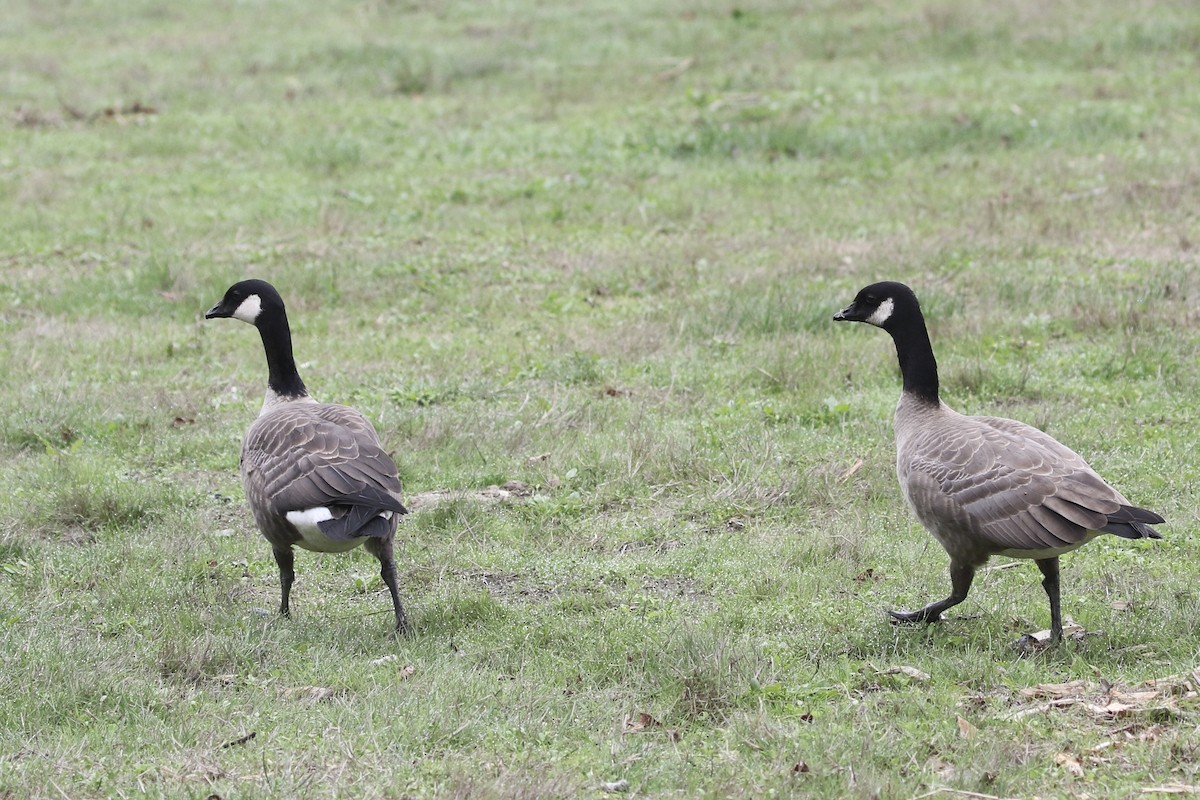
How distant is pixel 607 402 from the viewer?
9.41 metres

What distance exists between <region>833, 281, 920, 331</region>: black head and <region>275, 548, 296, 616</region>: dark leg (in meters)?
3.07

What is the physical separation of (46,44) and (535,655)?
2269 cm

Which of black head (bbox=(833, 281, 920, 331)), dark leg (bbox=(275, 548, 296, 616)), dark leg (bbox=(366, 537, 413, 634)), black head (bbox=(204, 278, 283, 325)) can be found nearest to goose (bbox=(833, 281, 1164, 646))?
black head (bbox=(833, 281, 920, 331))

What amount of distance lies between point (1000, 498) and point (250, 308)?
14.2 feet

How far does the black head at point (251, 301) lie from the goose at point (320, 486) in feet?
2.27

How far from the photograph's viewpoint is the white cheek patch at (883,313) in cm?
689

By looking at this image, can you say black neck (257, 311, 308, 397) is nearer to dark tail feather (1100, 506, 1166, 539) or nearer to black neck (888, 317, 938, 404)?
black neck (888, 317, 938, 404)

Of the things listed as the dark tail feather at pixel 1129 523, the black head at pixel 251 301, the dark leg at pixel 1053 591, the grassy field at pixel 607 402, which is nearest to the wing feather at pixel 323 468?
the grassy field at pixel 607 402

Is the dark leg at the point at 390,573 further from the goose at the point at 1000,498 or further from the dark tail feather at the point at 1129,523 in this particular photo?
the dark tail feather at the point at 1129,523

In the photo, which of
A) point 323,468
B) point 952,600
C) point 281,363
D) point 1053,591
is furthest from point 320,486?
point 1053,591

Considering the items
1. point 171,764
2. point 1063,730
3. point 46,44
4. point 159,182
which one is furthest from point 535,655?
point 46,44

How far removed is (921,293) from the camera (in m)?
11.3

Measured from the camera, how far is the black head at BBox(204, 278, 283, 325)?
24.7 ft

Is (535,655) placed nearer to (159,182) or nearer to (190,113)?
(159,182)
